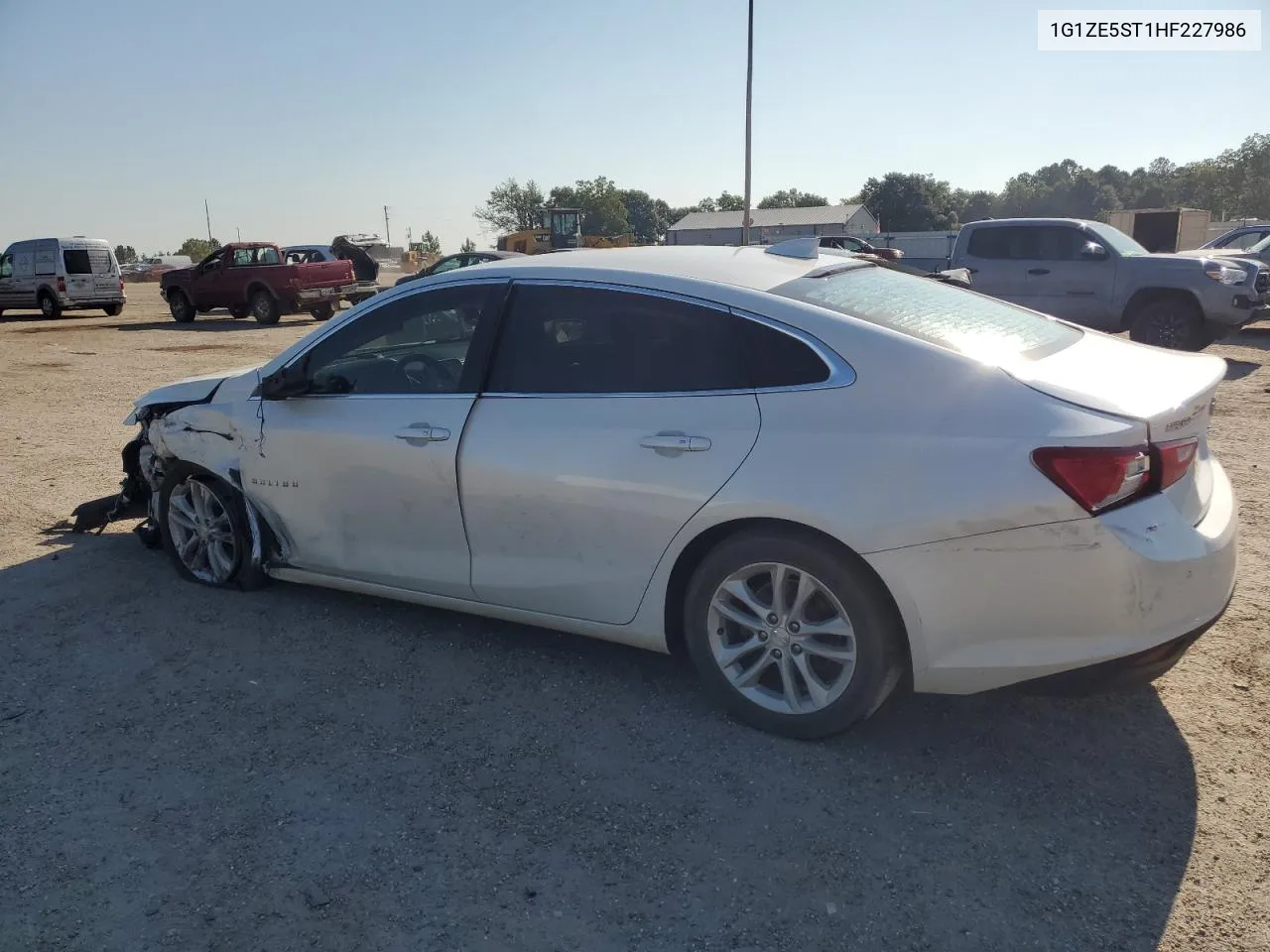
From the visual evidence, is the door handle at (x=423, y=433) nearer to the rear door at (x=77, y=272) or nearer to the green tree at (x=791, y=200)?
the rear door at (x=77, y=272)

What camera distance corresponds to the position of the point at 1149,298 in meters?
12.9

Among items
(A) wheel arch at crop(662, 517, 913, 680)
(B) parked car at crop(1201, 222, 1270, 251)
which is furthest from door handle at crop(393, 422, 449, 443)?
(B) parked car at crop(1201, 222, 1270, 251)

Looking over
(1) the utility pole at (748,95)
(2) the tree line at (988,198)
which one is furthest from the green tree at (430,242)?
(1) the utility pole at (748,95)

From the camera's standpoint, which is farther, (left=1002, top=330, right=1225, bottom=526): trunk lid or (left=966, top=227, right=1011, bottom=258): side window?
(left=966, top=227, right=1011, bottom=258): side window

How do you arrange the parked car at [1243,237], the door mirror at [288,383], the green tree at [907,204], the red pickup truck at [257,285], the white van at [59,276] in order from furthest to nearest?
the green tree at [907,204], the white van at [59,276], the red pickup truck at [257,285], the parked car at [1243,237], the door mirror at [288,383]

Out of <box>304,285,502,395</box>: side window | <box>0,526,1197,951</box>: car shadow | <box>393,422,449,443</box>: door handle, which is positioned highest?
<box>304,285,502,395</box>: side window

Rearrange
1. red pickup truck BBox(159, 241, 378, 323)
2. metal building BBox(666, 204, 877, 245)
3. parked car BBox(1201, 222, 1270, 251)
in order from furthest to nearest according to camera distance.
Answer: metal building BBox(666, 204, 877, 245) < red pickup truck BBox(159, 241, 378, 323) < parked car BBox(1201, 222, 1270, 251)

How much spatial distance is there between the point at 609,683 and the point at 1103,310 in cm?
1160

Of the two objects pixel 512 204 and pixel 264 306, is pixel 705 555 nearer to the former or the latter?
pixel 264 306

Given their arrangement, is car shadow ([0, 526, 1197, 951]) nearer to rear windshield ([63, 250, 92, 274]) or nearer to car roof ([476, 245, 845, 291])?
car roof ([476, 245, 845, 291])

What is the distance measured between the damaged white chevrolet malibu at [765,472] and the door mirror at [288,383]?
0.5 inches

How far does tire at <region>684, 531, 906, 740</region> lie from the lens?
310 cm

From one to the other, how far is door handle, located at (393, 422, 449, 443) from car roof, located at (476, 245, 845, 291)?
27.6 inches

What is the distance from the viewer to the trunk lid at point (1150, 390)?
2.92 m
